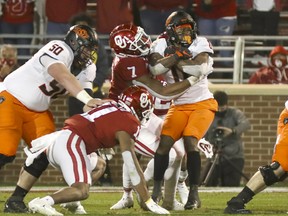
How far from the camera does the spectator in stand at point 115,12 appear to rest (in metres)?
17.9

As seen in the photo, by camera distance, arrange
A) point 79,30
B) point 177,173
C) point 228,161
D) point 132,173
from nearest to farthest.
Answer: point 132,173
point 79,30
point 177,173
point 228,161

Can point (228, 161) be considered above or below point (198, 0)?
below

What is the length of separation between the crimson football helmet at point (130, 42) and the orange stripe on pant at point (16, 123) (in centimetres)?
93

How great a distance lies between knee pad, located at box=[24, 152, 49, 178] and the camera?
36.8 feet

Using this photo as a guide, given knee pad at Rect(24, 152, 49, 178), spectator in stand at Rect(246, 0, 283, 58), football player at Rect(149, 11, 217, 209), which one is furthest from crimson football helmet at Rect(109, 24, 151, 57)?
spectator in stand at Rect(246, 0, 283, 58)

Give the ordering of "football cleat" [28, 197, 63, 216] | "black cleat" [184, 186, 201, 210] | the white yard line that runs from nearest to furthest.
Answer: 1. "football cleat" [28, 197, 63, 216]
2. "black cleat" [184, 186, 201, 210]
3. the white yard line

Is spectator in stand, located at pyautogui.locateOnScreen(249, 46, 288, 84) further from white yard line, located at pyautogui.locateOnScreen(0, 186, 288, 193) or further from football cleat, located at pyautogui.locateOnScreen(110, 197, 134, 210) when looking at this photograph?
football cleat, located at pyautogui.locateOnScreen(110, 197, 134, 210)

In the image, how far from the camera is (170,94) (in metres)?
11.6

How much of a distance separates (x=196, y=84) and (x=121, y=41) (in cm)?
103

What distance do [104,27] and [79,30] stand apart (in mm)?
6656

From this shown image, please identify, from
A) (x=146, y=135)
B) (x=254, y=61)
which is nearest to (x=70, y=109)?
(x=254, y=61)

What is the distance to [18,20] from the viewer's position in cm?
1828

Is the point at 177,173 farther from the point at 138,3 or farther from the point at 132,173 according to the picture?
the point at 138,3

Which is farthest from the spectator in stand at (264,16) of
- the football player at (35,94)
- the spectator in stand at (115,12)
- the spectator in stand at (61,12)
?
the football player at (35,94)
